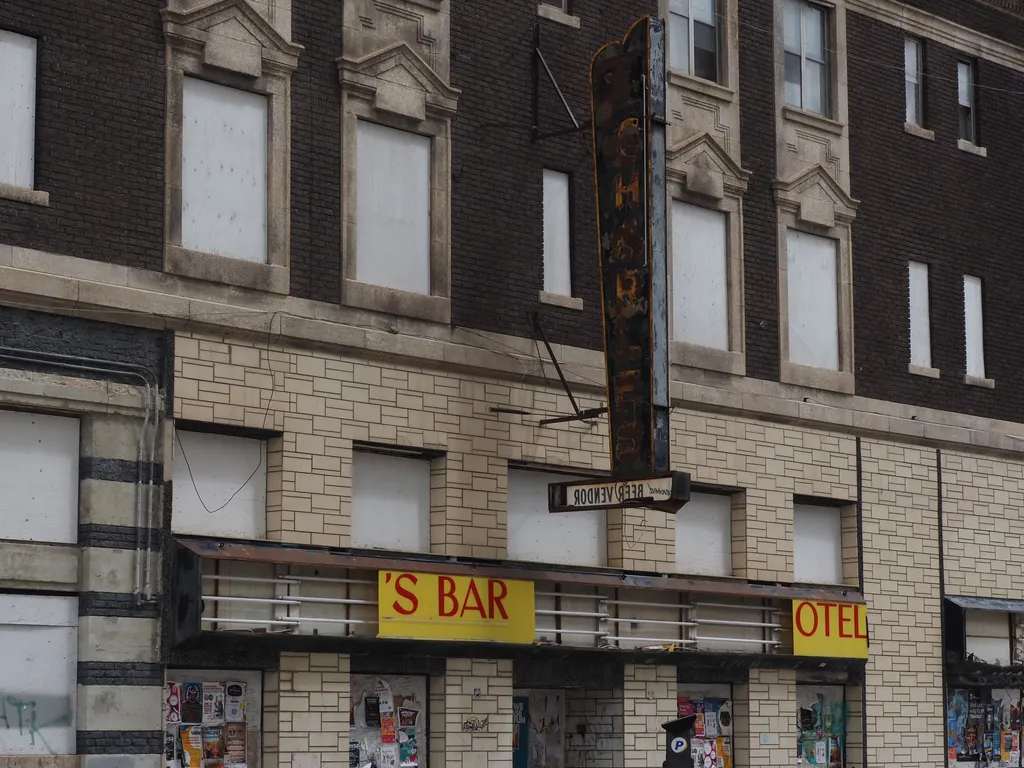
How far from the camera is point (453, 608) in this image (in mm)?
21203

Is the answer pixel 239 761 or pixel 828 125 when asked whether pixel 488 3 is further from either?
pixel 239 761

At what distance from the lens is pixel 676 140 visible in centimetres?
2514

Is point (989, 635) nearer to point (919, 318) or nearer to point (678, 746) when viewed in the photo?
point (919, 318)

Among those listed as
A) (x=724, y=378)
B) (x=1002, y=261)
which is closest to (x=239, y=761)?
(x=724, y=378)

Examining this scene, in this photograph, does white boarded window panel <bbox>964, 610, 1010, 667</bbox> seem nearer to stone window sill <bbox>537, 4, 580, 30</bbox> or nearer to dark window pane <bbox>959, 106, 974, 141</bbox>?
dark window pane <bbox>959, 106, 974, 141</bbox>

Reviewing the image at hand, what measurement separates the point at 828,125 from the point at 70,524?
1372 centimetres

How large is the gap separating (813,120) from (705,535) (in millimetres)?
6525

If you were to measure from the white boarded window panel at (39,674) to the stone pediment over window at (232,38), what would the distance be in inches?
237

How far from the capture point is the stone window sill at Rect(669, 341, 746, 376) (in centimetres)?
2467

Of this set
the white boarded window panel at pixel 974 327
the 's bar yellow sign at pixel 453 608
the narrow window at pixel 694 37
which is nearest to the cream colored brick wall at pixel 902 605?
the white boarded window panel at pixel 974 327

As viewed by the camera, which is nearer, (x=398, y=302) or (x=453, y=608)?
(x=453, y=608)

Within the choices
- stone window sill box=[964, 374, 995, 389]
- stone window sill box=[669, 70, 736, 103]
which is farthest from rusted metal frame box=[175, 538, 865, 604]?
stone window sill box=[669, 70, 736, 103]

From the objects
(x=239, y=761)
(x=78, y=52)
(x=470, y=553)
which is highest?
(x=78, y=52)

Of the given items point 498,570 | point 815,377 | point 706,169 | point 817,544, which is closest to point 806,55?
point 706,169
